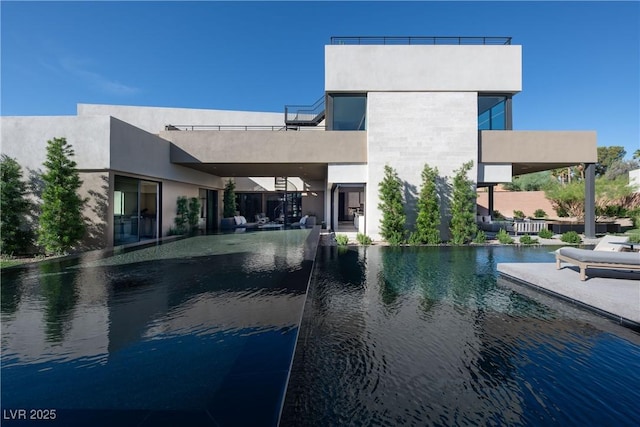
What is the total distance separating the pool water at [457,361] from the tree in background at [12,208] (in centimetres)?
1048

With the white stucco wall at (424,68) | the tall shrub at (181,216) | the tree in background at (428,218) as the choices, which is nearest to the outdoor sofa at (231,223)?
the tall shrub at (181,216)

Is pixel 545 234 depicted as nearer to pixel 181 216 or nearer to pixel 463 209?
pixel 463 209

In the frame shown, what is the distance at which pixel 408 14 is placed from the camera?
13.6m

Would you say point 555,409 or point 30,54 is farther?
point 30,54

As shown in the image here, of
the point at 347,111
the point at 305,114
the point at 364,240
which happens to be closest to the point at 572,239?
the point at 364,240

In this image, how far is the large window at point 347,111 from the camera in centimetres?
1359

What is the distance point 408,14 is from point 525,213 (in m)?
22.6

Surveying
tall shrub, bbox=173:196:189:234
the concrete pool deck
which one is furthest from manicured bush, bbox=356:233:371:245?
tall shrub, bbox=173:196:189:234

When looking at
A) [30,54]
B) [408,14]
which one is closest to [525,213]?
[408,14]

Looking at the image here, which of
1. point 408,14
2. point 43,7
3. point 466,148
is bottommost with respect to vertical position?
point 466,148

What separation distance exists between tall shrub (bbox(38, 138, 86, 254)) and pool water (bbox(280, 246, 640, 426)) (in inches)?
348

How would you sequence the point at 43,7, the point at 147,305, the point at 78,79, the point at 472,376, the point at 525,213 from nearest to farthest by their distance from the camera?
the point at 472,376, the point at 147,305, the point at 43,7, the point at 78,79, the point at 525,213

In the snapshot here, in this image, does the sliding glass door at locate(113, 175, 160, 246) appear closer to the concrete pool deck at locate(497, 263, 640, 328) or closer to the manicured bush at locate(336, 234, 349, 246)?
the manicured bush at locate(336, 234, 349, 246)

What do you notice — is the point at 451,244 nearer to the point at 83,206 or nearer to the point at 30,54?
the point at 83,206
